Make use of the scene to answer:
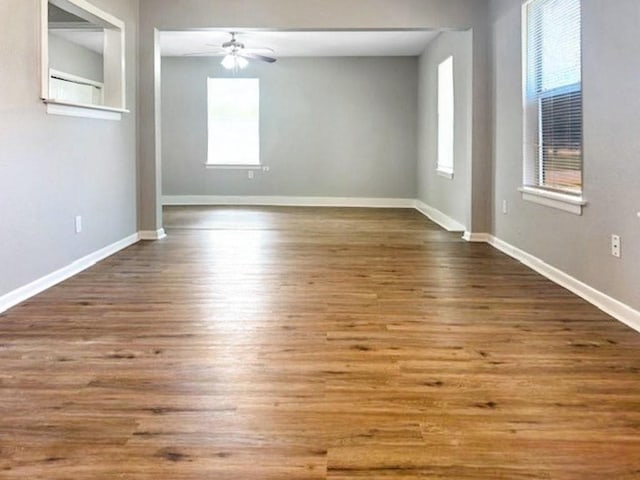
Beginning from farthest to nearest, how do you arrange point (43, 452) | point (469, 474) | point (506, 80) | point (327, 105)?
point (327, 105) → point (506, 80) → point (43, 452) → point (469, 474)

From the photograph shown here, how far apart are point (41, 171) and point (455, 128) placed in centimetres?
477

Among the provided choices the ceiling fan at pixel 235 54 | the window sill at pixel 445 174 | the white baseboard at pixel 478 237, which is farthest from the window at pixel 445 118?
the ceiling fan at pixel 235 54

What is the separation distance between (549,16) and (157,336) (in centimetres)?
356

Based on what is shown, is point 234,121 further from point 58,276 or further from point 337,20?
point 58,276

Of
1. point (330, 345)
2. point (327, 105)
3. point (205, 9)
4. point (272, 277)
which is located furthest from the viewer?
point (327, 105)

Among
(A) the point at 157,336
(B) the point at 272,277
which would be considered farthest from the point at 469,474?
(B) the point at 272,277

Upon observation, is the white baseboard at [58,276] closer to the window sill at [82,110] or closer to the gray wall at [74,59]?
the window sill at [82,110]

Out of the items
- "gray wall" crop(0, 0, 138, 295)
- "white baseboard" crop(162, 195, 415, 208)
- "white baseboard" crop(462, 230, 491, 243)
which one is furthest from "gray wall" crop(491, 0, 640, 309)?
"white baseboard" crop(162, 195, 415, 208)

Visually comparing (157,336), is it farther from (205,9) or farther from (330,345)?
(205,9)

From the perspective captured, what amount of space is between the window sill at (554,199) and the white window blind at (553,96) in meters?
0.05

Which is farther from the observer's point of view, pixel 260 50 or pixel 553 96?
pixel 260 50

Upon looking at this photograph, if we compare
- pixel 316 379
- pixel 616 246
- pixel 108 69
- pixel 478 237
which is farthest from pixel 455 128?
pixel 316 379

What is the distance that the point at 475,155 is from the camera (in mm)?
6180

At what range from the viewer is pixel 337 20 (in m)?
6.00
